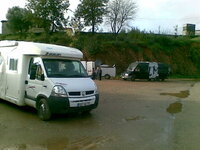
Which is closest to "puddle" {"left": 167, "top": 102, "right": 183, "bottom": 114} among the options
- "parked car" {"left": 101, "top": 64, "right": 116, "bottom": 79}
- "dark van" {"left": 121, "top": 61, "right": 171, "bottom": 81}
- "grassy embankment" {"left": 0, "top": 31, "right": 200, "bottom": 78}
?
"dark van" {"left": 121, "top": 61, "right": 171, "bottom": 81}

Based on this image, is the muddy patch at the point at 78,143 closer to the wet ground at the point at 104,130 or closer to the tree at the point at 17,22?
the wet ground at the point at 104,130

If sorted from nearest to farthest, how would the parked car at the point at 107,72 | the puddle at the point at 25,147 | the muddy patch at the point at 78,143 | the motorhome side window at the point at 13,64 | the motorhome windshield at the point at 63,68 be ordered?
the puddle at the point at 25,147, the muddy patch at the point at 78,143, the motorhome windshield at the point at 63,68, the motorhome side window at the point at 13,64, the parked car at the point at 107,72

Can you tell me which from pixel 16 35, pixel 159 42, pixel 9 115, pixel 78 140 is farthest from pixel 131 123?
pixel 16 35

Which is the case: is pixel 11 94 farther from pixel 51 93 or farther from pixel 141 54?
pixel 141 54

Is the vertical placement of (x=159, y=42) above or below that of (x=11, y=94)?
above

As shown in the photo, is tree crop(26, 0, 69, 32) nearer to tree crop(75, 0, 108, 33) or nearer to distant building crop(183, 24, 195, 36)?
tree crop(75, 0, 108, 33)

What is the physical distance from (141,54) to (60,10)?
14348 millimetres

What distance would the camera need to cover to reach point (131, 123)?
8367mm

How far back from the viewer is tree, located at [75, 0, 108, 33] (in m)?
40.9

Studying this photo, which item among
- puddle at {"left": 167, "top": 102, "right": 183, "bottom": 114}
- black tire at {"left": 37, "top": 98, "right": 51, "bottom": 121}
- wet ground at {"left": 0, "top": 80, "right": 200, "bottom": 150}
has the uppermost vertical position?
black tire at {"left": 37, "top": 98, "right": 51, "bottom": 121}

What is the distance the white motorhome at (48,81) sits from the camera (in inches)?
312

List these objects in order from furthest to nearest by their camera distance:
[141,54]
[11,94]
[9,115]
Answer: [141,54] < [11,94] < [9,115]

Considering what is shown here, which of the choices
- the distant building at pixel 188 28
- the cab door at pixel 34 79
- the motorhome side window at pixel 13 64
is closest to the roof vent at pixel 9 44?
the motorhome side window at pixel 13 64

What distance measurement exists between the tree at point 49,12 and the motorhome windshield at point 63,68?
3311 centimetres
